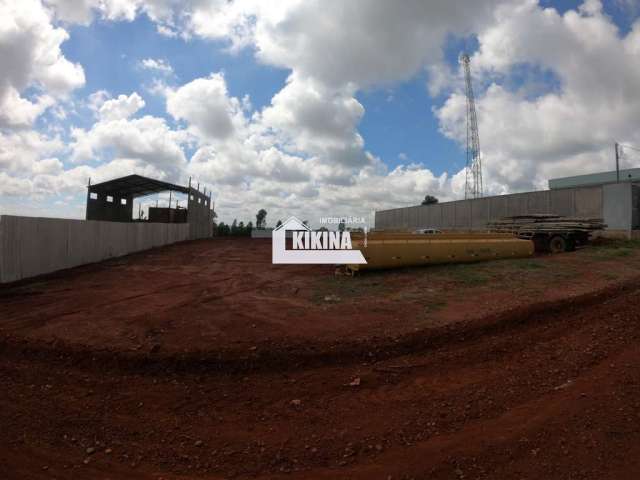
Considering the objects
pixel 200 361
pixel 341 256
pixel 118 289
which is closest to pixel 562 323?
pixel 200 361

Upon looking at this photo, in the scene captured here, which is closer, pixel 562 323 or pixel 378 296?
pixel 562 323

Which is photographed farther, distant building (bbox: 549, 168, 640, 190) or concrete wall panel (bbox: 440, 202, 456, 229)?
distant building (bbox: 549, 168, 640, 190)

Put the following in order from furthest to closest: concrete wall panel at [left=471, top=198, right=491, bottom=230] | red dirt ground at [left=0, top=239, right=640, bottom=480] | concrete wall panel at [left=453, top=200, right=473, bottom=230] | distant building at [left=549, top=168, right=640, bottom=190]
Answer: distant building at [left=549, top=168, right=640, bottom=190] < concrete wall panel at [left=453, top=200, right=473, bottom=230] < concrete wall panel at [left=471, top=198, right=491, bottom=230] < red dirt ground at [left=0, top=239, right=640, bottom=480]

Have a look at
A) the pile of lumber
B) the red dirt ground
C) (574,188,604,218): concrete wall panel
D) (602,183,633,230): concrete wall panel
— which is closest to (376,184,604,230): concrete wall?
(574,188,604,218): concrete wall panel

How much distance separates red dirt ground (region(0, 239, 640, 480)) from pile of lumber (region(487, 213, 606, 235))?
924 cm

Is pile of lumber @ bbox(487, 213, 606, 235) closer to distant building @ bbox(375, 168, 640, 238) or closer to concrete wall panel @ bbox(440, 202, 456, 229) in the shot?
distant building @ bbox(375, 168, 640, 238)

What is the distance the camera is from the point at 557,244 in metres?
16.9

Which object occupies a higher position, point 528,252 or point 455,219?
point 455,219

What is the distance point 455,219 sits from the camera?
106 ft

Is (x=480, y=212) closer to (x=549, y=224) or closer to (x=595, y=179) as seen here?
(x=549, y=224)

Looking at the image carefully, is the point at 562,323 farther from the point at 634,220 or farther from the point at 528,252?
the point at 634,220

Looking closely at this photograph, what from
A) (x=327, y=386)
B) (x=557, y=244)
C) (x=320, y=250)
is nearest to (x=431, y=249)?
(x=320, y=250)

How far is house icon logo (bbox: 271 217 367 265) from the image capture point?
40.3ft

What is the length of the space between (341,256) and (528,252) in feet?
25.6
